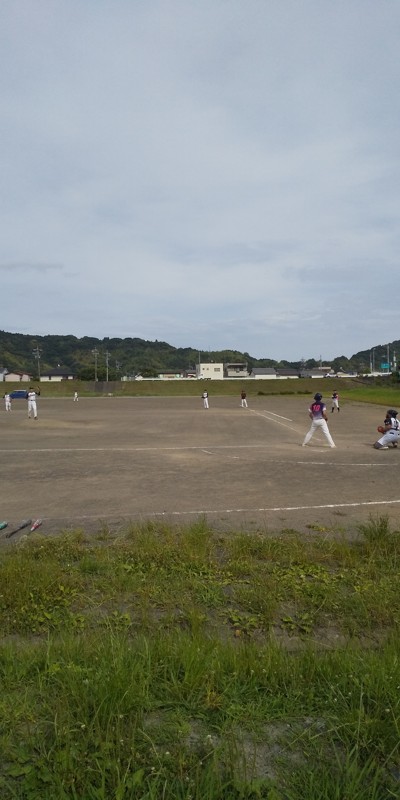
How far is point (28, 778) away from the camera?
211 cm

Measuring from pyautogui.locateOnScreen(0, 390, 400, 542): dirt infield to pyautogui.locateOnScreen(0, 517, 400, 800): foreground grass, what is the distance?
7.00 feet

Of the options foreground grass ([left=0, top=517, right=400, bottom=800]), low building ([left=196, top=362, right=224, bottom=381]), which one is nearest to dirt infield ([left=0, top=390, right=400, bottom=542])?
foreground grass ([left=0, top=517, right=400, bottom=800])

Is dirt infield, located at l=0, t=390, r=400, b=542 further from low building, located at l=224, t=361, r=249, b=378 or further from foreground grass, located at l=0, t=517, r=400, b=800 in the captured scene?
low building, located at l=224, t=361, r=249, b=378

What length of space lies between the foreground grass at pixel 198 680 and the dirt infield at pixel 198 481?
7.00 ft

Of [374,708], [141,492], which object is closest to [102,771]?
[374,708]

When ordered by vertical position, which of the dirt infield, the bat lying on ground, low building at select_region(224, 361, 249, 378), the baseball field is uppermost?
low building at select_region(224, 361, 249, 378)

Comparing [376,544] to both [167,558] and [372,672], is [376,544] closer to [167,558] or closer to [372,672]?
[167,558]

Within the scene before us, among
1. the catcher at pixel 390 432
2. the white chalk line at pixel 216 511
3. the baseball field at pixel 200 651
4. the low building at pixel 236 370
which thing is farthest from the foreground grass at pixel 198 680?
the low building at pixel 236 370

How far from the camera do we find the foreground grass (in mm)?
2146

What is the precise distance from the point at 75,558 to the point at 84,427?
1898cm

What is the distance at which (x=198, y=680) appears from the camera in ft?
9.12

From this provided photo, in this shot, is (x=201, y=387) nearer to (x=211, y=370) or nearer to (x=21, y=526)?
(x=211, y=370)

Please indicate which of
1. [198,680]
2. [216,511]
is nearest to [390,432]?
[216,511]

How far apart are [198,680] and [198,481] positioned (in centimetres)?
745
